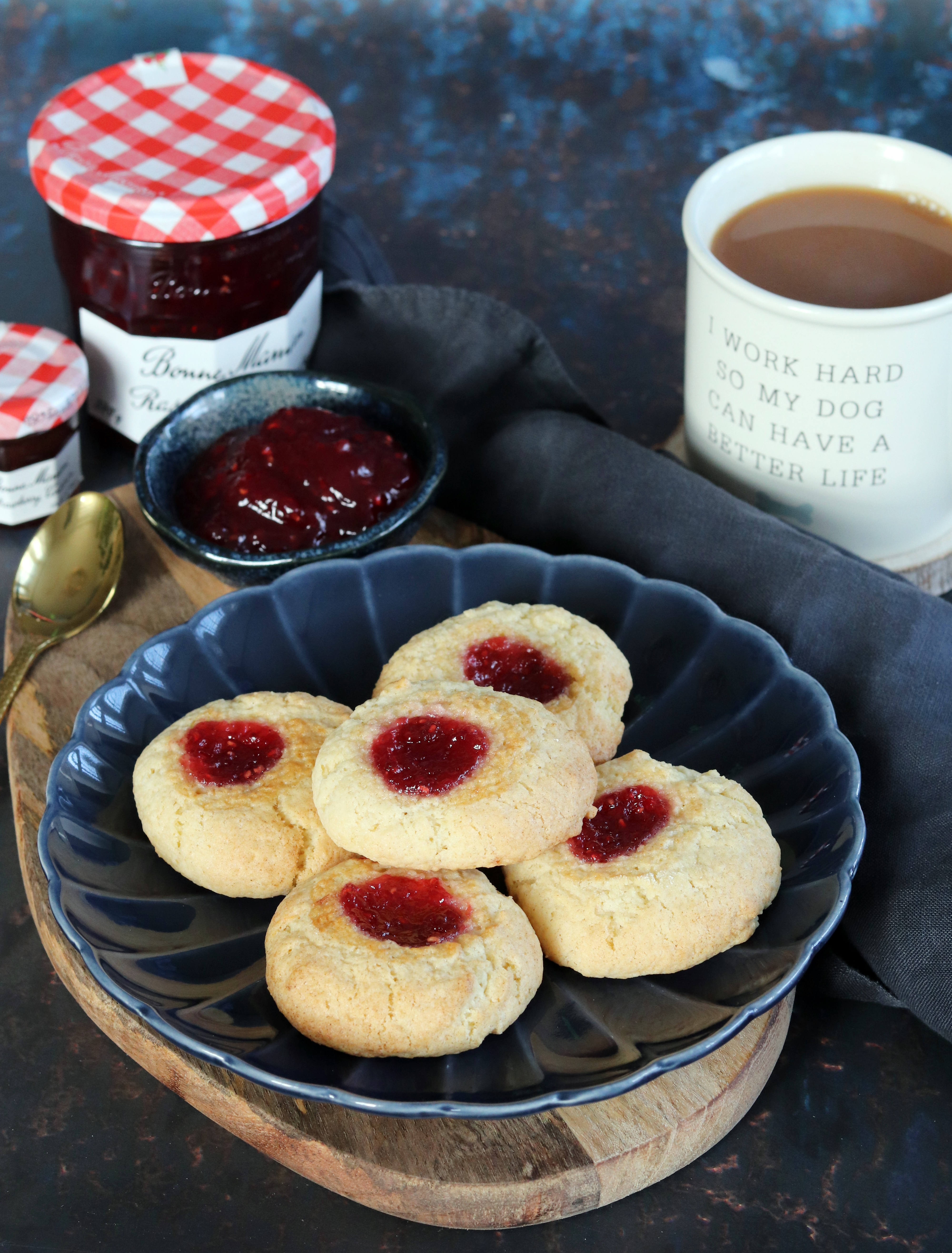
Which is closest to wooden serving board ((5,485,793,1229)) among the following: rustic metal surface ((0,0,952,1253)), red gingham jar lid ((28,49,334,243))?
rustic metal surface ((0,0,952,1253))

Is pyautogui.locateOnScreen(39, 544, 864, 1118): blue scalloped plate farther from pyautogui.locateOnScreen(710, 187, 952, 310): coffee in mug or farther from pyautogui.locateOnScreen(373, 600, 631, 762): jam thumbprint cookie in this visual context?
pyautogui.locateOnScreen(710, 187, 952, 310): coffee in mug

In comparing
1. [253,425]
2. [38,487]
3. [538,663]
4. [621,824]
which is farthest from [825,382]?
[38,487]

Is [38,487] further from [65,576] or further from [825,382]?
[825,382]

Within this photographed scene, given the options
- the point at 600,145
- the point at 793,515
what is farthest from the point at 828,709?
the point at 600,145

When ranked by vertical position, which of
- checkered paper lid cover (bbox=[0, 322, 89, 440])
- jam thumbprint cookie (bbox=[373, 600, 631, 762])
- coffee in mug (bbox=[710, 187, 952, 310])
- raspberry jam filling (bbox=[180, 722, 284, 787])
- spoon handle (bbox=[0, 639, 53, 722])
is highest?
coffee in mug (bbox=[710, 187, 952, 310])

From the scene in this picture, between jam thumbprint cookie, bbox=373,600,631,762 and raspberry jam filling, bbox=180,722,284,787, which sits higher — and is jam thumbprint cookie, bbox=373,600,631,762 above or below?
above

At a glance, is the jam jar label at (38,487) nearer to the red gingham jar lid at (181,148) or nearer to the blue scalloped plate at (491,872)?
the red gingham jar lid at (181,148)

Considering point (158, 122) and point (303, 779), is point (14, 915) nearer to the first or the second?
point (303, 779)
